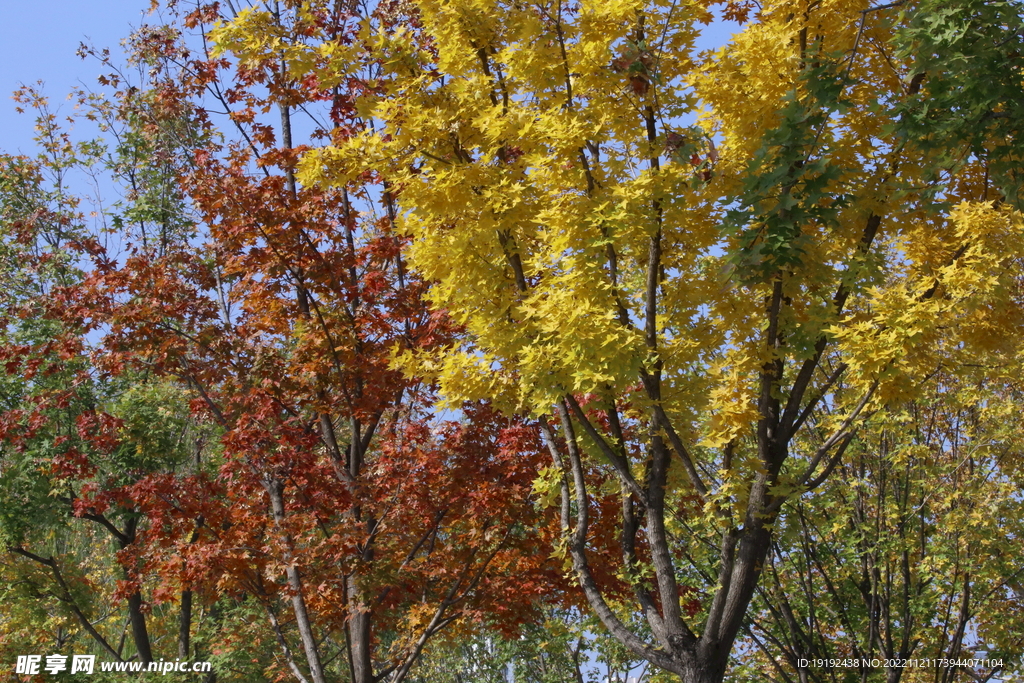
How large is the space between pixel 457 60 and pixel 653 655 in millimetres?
4581

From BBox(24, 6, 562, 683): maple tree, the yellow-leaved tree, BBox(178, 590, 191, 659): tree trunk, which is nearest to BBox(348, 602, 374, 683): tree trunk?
BBox(24, 6, 562, 683): maple tree

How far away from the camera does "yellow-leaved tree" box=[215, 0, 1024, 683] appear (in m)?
5.46

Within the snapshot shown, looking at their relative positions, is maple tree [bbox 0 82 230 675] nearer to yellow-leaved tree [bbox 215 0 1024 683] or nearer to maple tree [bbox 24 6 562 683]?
maple tree [bbox 24 6 562 683]

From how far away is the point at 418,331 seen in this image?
361 inches

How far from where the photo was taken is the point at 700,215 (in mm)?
6328

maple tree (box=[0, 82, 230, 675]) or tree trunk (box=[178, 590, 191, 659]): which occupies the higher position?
maple tree (box=[0, 82, 230, 675])

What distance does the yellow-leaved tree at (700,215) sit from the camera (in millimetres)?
5465

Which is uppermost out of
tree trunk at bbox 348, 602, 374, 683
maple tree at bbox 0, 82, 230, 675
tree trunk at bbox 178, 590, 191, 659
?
maple tree at bbox 0, 82, 230, 675

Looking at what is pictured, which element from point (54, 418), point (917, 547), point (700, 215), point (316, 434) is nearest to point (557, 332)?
point (700, 215)

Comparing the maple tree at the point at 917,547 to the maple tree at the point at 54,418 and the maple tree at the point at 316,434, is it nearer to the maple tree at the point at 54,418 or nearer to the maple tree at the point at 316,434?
the maple tree at the point at 316,434

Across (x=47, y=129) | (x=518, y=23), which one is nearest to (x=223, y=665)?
(x=47, y=129)

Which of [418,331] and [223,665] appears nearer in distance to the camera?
[418,331]

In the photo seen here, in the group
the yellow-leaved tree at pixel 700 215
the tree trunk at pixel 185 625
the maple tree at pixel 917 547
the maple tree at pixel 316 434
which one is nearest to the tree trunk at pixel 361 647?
the maple tree at pixel 316 434

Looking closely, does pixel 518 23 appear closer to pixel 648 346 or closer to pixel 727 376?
pixel 648 346
